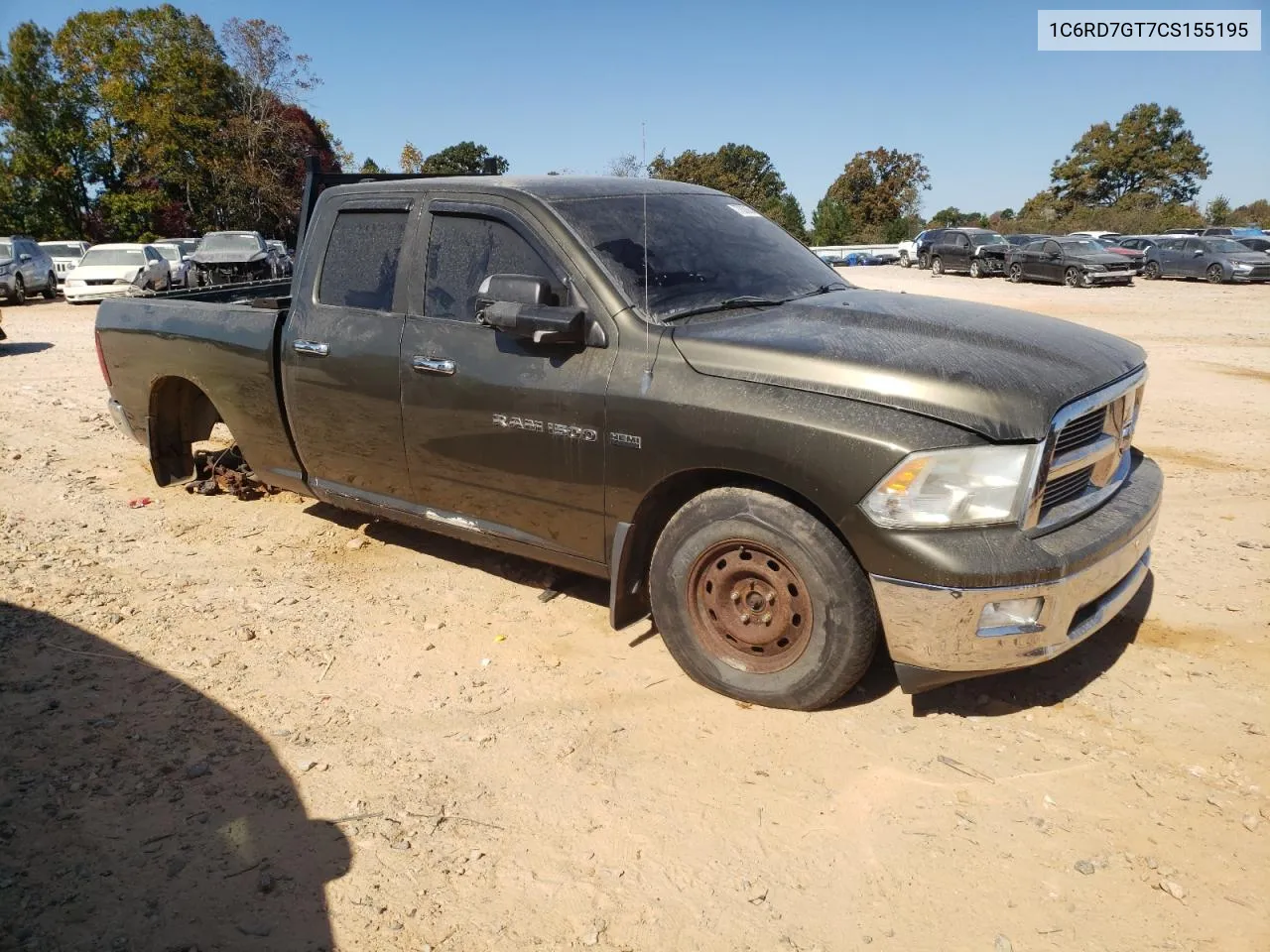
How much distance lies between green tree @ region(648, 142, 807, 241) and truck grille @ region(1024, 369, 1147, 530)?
3245 centimetres

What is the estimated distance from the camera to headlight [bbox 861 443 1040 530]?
284 centimetres

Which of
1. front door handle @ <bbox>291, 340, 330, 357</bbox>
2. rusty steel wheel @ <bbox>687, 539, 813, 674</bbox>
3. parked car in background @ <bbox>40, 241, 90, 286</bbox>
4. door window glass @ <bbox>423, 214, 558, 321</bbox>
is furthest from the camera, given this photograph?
parked car in background @ <bbox>40, 241, 90, 286</bbox>

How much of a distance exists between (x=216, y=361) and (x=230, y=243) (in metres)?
16.8

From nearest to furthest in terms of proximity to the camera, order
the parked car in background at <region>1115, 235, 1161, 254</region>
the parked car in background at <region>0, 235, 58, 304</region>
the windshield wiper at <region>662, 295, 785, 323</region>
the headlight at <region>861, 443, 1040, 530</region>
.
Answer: the headlight at <region>861, 443, 1040, 530</region> < the windshield wiper at <region>662, 295, 785, 323</region> < the parked car in background at <region>0, 235, 58, 304</region> < the parked car in background at <region>1115, 235, 1161, 254</region>

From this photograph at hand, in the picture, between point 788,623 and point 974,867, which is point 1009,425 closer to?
point 788,623

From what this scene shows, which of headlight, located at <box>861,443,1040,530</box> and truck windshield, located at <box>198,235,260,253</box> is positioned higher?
truck windshield, located at <box>198,235,260,253</box>

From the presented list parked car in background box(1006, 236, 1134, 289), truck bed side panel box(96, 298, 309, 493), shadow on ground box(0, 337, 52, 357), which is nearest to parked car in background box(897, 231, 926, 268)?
parked car in background box(1006, 236, 1134, 289)

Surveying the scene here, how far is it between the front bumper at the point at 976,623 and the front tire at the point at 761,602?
16 centimetres

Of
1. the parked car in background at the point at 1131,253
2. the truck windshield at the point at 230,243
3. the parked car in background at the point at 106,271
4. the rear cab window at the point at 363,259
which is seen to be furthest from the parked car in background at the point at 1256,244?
the rear cab window at the point at 363,259

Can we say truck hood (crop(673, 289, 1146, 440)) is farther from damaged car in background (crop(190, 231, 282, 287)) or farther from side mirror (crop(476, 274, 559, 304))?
damaged car in background (crop(190, 231, 282, 287))

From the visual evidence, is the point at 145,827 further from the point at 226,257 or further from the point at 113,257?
the point at 113,257

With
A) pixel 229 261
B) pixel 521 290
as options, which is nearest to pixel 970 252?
Answer: pixel 229 261

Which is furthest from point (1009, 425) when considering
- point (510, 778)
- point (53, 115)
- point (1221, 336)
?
point (53, 115)

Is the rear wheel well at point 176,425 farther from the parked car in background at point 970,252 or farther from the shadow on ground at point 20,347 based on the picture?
the parked car in background at point 970,252
